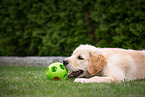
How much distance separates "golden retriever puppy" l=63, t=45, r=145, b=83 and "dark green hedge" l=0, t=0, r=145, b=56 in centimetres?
273

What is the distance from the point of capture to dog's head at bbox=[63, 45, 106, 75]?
3.64 metres

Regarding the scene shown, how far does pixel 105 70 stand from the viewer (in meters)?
3.62

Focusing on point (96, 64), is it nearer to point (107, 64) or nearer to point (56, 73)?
point (107, 64)

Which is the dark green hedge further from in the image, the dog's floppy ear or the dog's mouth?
the dog's mouth

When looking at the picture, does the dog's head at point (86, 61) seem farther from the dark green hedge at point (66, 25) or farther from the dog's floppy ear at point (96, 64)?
the dark green hedge at point (66, 25)

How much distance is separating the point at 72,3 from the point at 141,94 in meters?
6.06

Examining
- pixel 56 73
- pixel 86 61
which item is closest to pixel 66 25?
pixel 86 61

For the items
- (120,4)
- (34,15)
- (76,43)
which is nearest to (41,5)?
(34,15)

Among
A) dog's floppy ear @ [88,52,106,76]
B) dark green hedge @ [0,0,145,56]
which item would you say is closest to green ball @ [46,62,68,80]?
dog's floppy ear @ [88,52,106,76]

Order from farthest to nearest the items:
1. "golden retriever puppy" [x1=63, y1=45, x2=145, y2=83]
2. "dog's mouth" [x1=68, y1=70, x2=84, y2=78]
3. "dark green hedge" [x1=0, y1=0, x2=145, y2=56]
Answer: "dark green hedge" [x1=0, y1=0, x2=145, y2=56] → "dog's mouth" [x1=68, y1=70, x2=84, y2=78] → "golden retriever puppy" [x1=63, y1=45, x2=145, y2=83]

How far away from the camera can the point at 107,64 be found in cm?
369

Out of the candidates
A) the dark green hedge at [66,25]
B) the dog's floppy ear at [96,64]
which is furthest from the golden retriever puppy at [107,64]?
the dark green hedge at [66,25]

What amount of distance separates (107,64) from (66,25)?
181 inches

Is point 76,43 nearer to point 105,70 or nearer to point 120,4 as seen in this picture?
point 120,4
